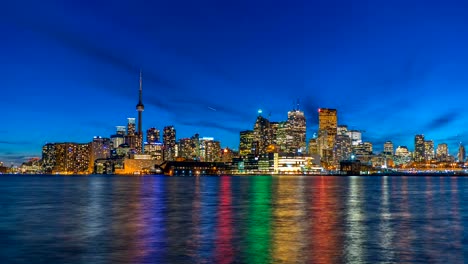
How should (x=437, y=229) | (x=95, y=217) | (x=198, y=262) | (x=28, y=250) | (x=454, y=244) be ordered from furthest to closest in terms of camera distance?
(x=95, y=217) < (x=437, y=229) < (x=454, y=244) < (x=28, y=250) < (x=198, y=262)

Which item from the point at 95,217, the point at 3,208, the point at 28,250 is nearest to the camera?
the point at 28,250

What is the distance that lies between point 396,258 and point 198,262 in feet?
36.0

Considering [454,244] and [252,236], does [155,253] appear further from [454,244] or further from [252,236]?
[454,244]

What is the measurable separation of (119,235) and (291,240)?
1251 cm

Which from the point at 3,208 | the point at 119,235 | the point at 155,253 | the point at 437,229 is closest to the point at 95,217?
the point at 119,235

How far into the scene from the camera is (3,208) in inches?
2517

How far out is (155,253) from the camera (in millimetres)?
29719

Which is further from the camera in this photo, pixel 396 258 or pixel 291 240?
pixel 291 240

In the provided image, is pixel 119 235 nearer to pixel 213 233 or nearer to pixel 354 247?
pixel 213 233

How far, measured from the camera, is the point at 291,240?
34.8 m

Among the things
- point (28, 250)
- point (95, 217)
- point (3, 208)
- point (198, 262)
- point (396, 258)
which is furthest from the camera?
point (3, 208)

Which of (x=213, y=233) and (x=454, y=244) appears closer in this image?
(x=454, y=244)

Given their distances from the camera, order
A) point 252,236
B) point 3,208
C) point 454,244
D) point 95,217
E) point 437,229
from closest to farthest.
Result: point 454,244 → point 252,236 → point 437,229 → point 95,217 → point 3,208

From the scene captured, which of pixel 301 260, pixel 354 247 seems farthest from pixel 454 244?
pixel 301 260
